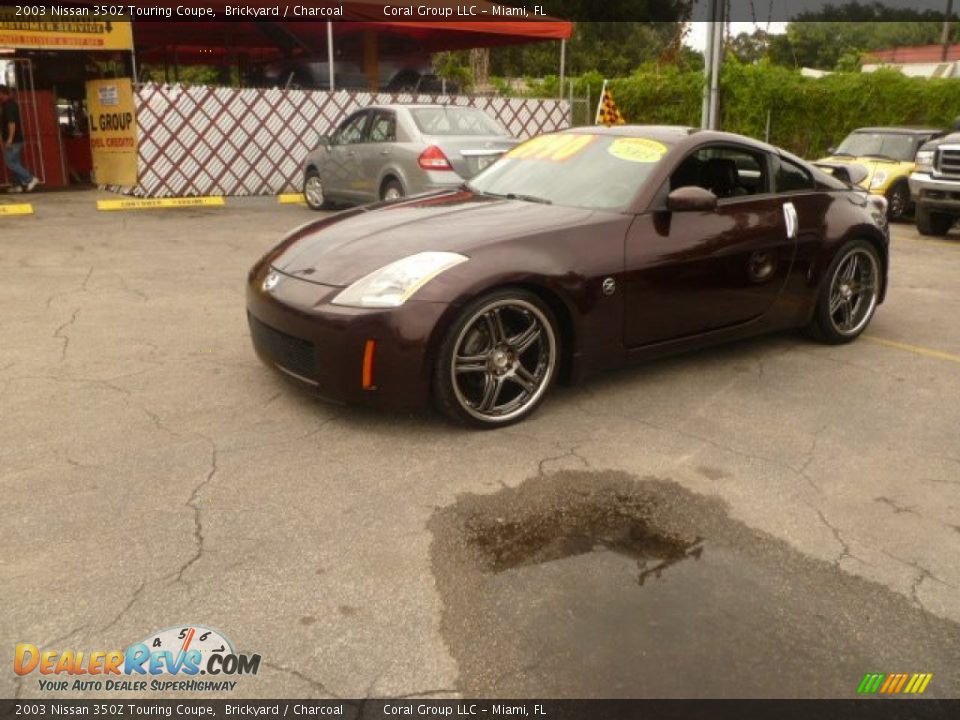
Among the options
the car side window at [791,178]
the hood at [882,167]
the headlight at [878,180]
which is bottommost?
the headlight at [878,180]

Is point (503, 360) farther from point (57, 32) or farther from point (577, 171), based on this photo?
point (57, 32)

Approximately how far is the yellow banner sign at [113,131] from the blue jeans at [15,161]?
1316 millimetres

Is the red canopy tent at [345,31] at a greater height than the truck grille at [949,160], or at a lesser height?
greater

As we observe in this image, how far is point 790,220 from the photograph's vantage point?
530 cm

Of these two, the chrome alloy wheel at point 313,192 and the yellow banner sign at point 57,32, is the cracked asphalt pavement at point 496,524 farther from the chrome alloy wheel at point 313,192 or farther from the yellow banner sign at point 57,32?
the yellow banner sign at point 57,32

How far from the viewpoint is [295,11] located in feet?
54.4

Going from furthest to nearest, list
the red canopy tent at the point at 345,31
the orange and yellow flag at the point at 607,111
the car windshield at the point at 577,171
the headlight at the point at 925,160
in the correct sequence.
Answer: the red canopy tent at the point at 345,31 < the orange and yellow flag at the point at 607,111 < the headlight at the point at 925,160 < the car windshield at the point at 577,171

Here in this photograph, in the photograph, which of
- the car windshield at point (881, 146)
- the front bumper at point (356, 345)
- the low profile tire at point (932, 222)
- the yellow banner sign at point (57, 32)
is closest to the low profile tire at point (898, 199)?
the car windshield at point (881, 146)

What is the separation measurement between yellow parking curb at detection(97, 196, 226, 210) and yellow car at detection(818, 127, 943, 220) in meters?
9.57

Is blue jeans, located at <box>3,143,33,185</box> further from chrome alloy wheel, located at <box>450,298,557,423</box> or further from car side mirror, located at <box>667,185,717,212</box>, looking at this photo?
car side mirror, located at <box>667,185,717,212</box>

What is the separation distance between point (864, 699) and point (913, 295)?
5.97 meters

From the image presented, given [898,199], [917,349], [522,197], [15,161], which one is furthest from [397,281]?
[15,161]

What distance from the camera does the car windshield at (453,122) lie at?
11.0 m

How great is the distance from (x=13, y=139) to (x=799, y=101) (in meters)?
16.2
